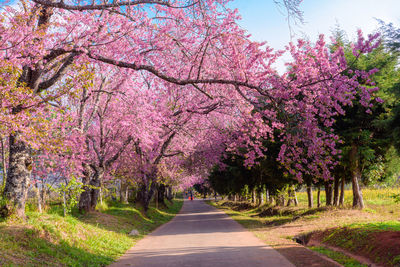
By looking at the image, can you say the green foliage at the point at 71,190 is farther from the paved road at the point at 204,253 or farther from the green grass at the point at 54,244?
the paved road at the point at 204,253

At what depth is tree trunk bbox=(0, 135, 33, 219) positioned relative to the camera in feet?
33.8

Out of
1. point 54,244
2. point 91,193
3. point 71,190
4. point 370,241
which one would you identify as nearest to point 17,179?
point 54,244

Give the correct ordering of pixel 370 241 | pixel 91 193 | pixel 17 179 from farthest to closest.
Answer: pixel 91 193
pixel 17 179
pixel 370 241

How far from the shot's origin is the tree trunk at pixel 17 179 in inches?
405

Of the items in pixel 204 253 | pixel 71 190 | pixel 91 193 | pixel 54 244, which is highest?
pixel 71 190

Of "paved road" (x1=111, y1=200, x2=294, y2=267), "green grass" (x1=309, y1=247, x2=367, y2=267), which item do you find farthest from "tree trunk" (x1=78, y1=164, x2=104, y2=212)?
"green grass" (x1=309, y1=247, x2=367, y2=267)

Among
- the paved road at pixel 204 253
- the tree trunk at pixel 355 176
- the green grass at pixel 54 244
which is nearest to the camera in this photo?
the green grass at pixel 54 244

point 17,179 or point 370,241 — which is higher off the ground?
point 17,179

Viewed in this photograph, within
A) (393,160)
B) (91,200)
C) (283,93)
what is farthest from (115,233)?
(393,160)

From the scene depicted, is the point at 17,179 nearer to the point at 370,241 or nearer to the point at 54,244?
the point at 54,244

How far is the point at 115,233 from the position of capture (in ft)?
50.9

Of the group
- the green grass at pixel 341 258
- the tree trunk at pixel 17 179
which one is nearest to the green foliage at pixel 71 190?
the tree trunk at pixel 17 179

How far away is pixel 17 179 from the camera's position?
10742 millimetres

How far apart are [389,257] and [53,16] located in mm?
12073
